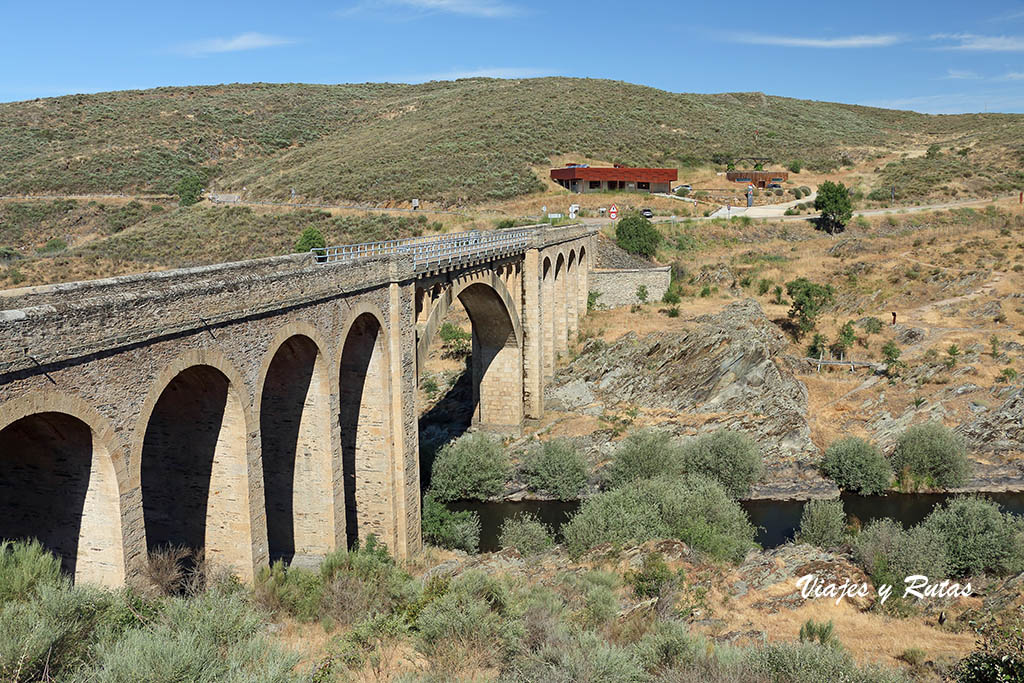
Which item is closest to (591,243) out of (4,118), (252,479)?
(252,479)

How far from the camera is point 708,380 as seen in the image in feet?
113

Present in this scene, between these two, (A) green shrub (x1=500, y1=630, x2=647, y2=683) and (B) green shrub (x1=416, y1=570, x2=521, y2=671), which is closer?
(A) green shrub (x1=500, y1=630, x2=647, y2=683)

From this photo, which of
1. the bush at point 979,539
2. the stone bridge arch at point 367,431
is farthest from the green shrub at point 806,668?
the stone bridge arch at point 367,431

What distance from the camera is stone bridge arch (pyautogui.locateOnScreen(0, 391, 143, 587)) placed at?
11.6 m

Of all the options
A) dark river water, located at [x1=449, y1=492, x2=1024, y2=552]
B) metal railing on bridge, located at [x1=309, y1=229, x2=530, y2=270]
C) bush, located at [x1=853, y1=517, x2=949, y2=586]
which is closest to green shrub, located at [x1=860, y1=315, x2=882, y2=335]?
dark river water, located at [x1=449, y1=492, x2=1024, y2=552]

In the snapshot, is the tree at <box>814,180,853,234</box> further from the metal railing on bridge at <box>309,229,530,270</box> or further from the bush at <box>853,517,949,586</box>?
the bush at <box>853,517,949,586</box>

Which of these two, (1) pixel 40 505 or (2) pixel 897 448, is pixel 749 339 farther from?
(1) pixel 40 505

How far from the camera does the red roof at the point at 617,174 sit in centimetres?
6259

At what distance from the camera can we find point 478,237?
28.2 meters

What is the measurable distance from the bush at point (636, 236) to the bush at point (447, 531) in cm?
2818

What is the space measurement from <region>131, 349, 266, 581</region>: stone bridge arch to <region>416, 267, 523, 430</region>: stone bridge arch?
47.9 ft

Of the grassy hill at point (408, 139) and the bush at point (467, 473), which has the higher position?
the grassy hill at point (408, 139)

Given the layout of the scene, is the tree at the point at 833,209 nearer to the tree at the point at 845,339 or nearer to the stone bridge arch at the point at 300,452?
the tree at the point at 845,339

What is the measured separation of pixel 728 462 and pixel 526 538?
976 cm
